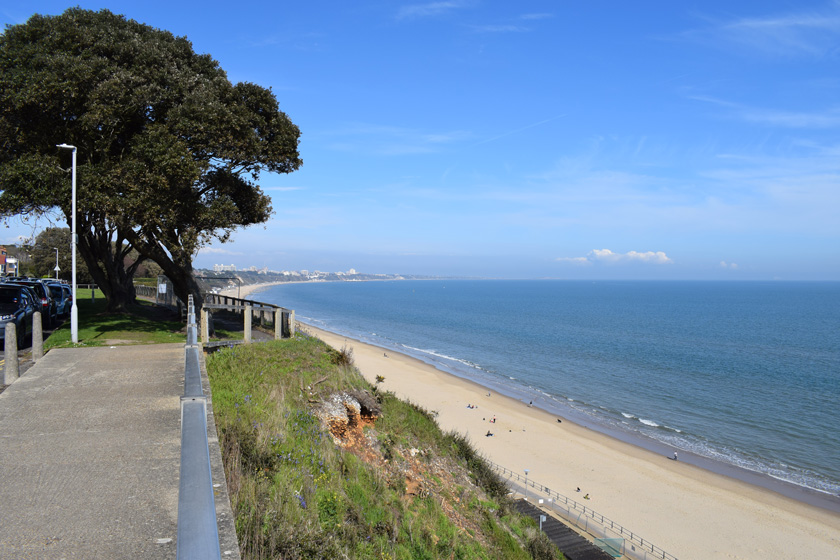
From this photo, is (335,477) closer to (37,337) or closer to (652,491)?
(37,337)

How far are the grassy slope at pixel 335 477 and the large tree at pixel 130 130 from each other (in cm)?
594

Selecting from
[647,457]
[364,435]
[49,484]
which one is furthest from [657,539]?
[49,484]

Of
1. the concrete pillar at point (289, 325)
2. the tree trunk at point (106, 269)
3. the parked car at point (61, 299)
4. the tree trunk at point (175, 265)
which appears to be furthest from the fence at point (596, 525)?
the parked car at point (61, 299)

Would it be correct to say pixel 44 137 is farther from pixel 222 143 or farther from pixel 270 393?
pixel 270 393

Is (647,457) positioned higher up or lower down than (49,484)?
lower down

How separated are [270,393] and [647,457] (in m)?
21.6

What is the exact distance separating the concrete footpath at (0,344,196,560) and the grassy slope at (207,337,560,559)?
0.68 metres

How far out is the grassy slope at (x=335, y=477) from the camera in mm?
5195

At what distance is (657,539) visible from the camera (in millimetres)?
18219

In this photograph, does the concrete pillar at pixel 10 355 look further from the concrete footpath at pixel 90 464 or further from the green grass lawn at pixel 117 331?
the green grass lawn at pixel 117 331

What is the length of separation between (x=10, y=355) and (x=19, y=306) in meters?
8.32

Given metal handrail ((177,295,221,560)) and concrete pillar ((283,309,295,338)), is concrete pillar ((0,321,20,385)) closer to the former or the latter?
metal handrail ((177,295,221,560))

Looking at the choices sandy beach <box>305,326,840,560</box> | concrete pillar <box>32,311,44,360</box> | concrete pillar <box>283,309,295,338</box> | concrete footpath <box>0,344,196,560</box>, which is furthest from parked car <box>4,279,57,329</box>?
sandy beach <box>305,326,840,560</box>

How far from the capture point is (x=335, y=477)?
25.3 feet
